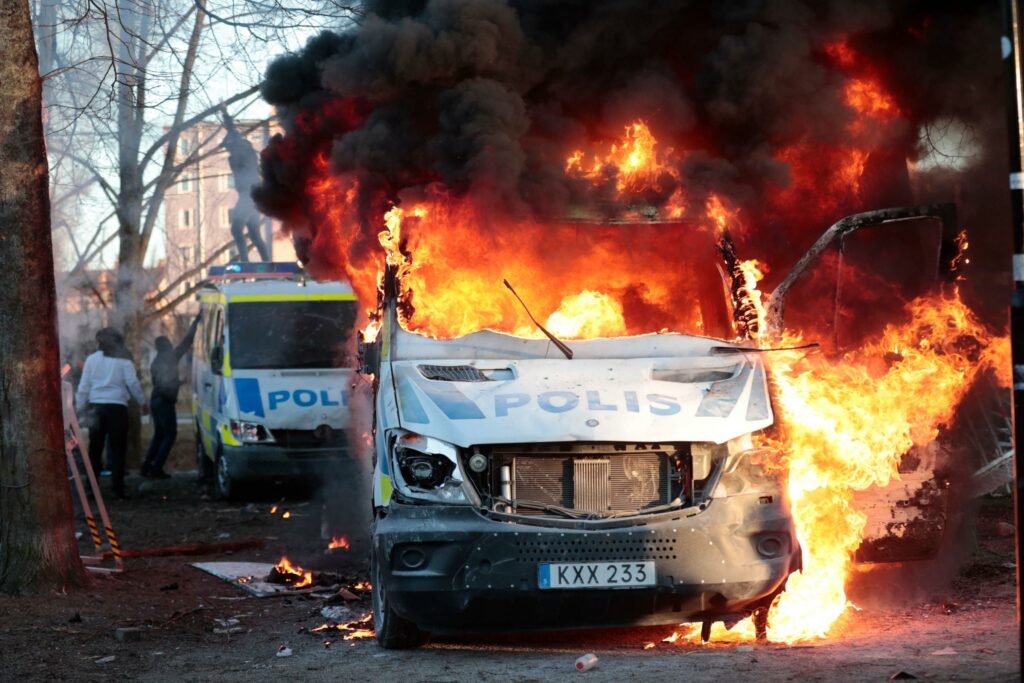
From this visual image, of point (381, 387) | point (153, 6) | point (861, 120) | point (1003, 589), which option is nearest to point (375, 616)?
point (381, 387)

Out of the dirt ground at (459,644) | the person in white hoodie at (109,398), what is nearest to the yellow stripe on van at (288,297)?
the person in white hoodie at (109,398)

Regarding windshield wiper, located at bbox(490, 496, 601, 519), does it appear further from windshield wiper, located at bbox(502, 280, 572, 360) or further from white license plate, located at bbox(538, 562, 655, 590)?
windshield wiper, located at bbox(502, 280, 572, 360)

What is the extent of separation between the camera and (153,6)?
1047cm

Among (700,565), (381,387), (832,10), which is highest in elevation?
(832,10)

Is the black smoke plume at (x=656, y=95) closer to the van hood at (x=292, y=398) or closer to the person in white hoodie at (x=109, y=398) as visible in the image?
the van hood at (x=292, y=398)

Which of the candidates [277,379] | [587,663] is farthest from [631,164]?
[277,379]

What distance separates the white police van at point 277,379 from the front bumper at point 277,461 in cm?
1

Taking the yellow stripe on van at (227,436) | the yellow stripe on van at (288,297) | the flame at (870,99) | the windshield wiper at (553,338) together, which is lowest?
the yellow stripe on van at (227,436)

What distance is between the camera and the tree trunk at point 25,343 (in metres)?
8.42

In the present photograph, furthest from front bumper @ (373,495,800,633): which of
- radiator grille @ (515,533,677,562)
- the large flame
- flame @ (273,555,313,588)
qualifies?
flame @ (273,555,313,588)

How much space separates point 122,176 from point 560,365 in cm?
1250

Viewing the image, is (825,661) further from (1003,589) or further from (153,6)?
(153,6)

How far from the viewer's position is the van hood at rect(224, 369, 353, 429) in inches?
557

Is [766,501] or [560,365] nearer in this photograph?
[766,501]
